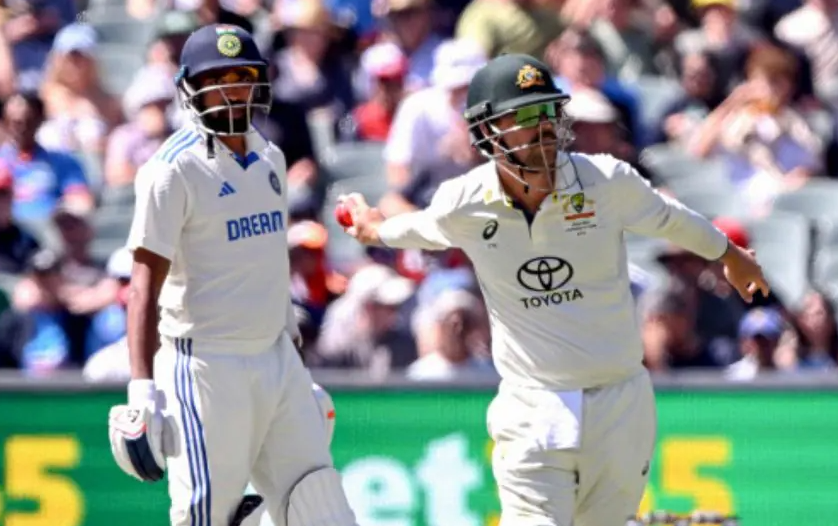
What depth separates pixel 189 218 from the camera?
22.0 ft

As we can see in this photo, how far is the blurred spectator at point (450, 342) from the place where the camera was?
966 centimetres

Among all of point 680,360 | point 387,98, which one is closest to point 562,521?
point 680,360

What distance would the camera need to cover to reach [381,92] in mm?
12188

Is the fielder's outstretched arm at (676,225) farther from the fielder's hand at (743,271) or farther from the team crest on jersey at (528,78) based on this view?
the team crest on jersey at (528,78)

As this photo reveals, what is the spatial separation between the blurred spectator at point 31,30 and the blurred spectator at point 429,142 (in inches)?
110

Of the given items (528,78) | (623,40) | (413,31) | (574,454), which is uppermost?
(413,31)

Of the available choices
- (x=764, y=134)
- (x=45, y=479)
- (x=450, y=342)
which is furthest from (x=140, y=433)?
(x=764, y=134)

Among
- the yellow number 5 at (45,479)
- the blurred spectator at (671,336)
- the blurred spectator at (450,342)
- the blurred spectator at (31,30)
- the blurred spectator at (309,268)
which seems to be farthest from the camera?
the blurred spectator at (31,30)

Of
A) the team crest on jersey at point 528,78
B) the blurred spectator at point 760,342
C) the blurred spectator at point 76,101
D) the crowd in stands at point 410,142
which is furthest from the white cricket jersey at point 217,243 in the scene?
the blurred spectator at point 76,101

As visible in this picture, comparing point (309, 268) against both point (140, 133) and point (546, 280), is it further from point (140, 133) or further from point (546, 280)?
point (546, 280)

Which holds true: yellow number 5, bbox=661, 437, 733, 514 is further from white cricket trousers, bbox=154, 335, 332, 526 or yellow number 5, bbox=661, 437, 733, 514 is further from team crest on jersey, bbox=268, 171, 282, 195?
team crest on jersey, bbox=268, 171, 282, 195

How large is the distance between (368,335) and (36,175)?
2843 millimetres

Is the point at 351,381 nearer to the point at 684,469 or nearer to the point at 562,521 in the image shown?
the point at 684,469

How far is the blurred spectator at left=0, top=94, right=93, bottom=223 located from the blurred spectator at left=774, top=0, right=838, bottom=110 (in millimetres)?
4687
